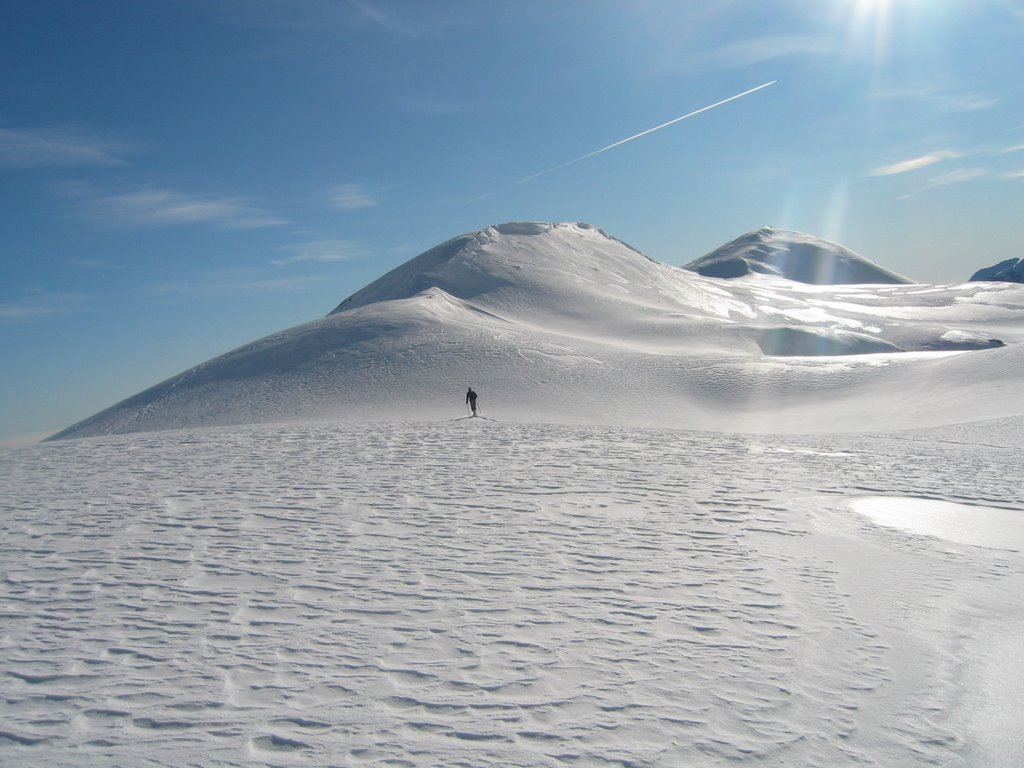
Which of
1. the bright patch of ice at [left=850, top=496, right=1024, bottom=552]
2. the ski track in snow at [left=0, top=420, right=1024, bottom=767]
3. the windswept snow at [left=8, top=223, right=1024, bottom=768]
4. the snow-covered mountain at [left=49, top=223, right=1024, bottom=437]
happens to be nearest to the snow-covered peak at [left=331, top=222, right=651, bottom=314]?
the snow-covered mountain at [left=49, top=223, right=1024, bottom=437]

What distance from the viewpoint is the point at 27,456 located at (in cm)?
1859

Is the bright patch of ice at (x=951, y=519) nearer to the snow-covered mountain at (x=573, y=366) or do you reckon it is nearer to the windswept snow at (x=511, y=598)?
the windswept snow at (x=511, y=598)

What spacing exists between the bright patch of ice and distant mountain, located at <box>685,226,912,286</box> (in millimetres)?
138605

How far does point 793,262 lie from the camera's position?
16312 centimetres

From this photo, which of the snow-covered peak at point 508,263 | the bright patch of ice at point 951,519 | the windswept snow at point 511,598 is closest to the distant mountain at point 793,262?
the snow-covered peak at point 508,263

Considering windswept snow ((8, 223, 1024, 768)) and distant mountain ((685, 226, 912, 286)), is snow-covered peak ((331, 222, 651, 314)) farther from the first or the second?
distant mountain ((685, 226, 912, 286))

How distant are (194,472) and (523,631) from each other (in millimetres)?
10627

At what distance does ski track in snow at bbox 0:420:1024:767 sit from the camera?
16.8 ft

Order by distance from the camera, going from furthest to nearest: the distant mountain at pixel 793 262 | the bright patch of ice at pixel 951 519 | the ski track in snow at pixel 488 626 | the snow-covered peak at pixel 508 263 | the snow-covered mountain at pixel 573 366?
the distant mountain at pixel 793 262
the snow-covered peak at pixel 508 263
the snow-covered mountain at pixel 573 366
the bright patch of ice at pixel 951 519
the ski track in snow at pixel 488 626

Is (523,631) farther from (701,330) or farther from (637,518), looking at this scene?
(701,330)

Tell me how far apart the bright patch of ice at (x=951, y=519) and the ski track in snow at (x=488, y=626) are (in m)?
0.55

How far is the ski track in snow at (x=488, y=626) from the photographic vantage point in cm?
511

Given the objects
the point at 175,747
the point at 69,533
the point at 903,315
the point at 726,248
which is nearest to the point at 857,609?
the point at 175,747

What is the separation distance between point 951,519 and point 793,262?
164 metres
